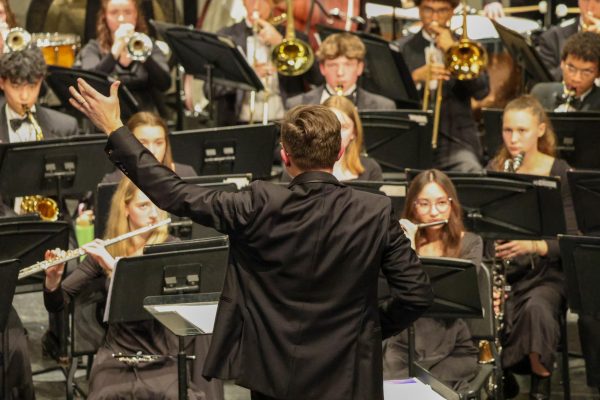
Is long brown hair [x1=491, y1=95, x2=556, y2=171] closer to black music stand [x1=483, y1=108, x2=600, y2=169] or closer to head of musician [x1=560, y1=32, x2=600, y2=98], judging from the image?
black music stand [x1=483, y1=108, x2=600, y2=169]

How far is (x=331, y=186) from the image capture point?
11.7ft

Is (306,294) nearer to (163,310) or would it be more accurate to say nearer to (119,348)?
(163,310)

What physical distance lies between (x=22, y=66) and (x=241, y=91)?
1953mm

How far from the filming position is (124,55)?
8.11 metres

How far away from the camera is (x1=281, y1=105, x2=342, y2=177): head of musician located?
3.53 meters

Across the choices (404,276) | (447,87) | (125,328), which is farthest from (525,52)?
(404,276)

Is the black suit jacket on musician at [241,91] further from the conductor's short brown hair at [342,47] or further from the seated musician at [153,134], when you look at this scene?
the seated musician at [153,134]

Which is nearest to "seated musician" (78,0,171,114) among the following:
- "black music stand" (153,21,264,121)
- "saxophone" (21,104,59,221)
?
"black music stand" (153,21,264,121)

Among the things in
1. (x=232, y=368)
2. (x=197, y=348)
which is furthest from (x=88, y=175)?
(x=232, y=368)

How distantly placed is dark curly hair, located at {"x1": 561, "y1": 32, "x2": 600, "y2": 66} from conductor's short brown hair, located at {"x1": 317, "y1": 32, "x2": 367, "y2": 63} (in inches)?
50.0

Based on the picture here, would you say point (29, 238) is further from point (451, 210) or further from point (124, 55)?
point (124, 55)

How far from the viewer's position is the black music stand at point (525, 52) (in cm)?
762

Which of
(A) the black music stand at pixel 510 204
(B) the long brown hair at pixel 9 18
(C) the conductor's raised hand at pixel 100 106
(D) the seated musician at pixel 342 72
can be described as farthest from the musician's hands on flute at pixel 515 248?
(B) the long brown hair at pixel 9 18

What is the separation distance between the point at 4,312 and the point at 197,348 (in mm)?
857
